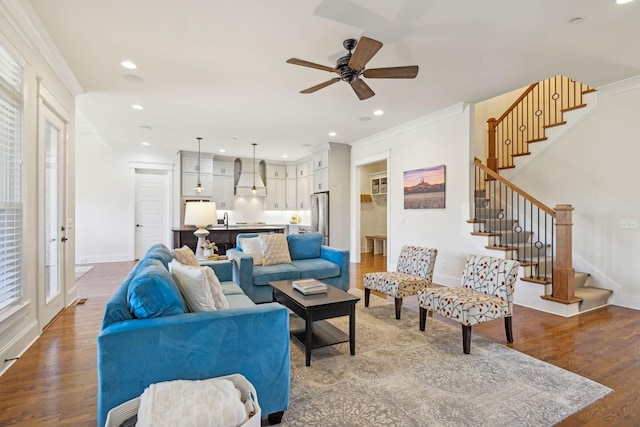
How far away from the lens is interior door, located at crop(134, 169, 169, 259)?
7969 millimetres

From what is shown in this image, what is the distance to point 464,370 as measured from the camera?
2383 mm

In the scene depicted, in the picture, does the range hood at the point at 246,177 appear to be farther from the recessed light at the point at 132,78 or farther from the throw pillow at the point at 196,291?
the throw pillow at the point at 196,291

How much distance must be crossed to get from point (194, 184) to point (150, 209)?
124 cm

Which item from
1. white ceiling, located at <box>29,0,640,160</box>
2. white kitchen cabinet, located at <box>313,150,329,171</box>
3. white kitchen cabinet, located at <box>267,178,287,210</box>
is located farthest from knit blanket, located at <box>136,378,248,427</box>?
white kitchen cabinet, located at <box>267,178,287,210</box>

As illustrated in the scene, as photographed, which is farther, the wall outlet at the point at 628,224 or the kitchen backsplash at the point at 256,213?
→ the kitchen backsplash at the point at 256,213

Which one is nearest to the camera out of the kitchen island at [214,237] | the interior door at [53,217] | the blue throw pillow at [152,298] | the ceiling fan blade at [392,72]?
the blue throw pillow at [152,298]

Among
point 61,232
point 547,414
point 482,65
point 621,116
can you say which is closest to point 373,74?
point 482,65

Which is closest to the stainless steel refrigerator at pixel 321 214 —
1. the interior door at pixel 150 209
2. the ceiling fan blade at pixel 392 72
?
the interior door at pixel 150 209

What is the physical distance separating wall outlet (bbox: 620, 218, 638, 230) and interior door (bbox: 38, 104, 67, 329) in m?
6.59

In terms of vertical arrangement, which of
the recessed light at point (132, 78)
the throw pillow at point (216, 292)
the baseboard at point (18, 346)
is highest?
the recessed light at point (132, 78)

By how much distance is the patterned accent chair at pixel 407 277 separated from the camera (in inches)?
134

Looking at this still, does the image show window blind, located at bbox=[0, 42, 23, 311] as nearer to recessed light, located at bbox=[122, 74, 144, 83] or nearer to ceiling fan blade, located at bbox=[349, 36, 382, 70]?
recessed light, located at bbox=[122, 74, 144, 83]

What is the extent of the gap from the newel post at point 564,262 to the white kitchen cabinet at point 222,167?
24.8 ft

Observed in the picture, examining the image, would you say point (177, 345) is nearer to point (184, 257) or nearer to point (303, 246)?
point (184, 257)
